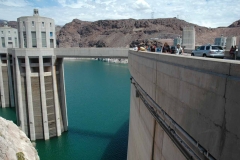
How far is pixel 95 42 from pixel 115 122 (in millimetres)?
162442

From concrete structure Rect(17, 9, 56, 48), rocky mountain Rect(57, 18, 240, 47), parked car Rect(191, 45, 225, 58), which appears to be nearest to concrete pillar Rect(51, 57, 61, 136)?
concrete structure Rect(17, 9, 56, 48)

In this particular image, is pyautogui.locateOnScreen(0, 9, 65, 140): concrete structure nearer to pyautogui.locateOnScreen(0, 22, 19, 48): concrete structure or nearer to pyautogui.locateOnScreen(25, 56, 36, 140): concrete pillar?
pyautogui.locateOnScreen(25, 56, 36, 140): concrete pillar

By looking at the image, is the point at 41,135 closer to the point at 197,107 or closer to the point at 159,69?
the point at 159,69

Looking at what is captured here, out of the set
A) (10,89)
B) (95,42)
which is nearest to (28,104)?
(10,89)

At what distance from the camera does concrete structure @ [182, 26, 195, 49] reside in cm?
2316

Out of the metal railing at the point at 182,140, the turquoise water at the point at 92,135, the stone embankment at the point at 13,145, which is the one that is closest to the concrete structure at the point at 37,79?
the turquoise water at the point at 92,135

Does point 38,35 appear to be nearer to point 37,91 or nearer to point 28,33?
point 28,33

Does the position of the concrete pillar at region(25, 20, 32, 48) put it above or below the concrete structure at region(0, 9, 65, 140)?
above

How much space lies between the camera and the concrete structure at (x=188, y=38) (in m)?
23.2

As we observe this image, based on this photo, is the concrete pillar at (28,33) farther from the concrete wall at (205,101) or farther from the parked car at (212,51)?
the concrete wall at (205,101)

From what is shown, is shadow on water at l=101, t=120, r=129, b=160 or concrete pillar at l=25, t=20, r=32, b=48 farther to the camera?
concrete pillar at l=25, t=20, r=32, b=48

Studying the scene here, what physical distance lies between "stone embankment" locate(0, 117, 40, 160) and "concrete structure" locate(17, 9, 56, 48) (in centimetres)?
1017

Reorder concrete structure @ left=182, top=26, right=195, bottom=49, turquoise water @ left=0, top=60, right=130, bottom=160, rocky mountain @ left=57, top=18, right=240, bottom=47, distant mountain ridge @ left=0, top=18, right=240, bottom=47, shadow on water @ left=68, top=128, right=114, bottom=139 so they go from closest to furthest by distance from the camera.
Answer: turquoise water @ left=0, top=60, right=130, bottom=160
shadow on water @ left=68, top=128, right=114, bottom=139
concrete structure @ left=182, top=26, right=195, bottom=49
distant mountain ridge @ left=0, top=18, right=240, bottom=47
rocky mountain @ left=57, top=18, right=240, bottom=47

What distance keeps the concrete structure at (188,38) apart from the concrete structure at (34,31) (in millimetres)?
16145
